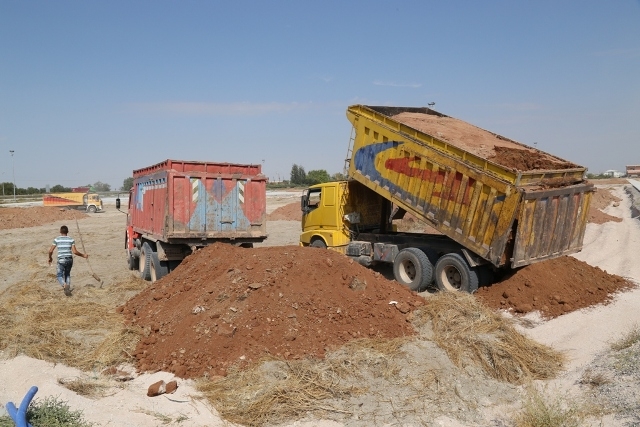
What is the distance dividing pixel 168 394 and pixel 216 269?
139 inches

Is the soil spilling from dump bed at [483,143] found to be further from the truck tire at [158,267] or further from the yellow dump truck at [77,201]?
the yellow dump truck at [77,201]

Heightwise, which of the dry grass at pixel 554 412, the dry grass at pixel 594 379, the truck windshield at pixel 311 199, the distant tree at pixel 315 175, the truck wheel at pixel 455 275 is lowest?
the dry grass at pixel 554 412

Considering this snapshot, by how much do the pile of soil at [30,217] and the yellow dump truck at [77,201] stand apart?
5.87 metres

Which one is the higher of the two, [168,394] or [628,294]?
[628,294]

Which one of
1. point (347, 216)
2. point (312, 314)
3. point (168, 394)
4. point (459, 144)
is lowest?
point (168, 394)

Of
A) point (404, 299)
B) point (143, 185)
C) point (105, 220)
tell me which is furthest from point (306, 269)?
point (105, 220)

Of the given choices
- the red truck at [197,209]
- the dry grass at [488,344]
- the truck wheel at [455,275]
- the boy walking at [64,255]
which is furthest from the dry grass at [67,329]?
the truck wheel at [455,275]

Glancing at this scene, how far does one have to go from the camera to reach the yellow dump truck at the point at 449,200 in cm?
961

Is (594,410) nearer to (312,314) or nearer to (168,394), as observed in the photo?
(312,314)

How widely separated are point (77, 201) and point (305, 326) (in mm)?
44346

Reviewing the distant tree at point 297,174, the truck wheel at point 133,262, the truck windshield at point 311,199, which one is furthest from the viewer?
the distant tree at point 297,174

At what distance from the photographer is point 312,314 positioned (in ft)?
24.7

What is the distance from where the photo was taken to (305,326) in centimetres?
730

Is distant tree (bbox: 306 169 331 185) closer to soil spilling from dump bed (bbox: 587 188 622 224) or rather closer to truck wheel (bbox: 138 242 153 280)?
soil spilling from dump bed (bbox: 587 188 622 224)
